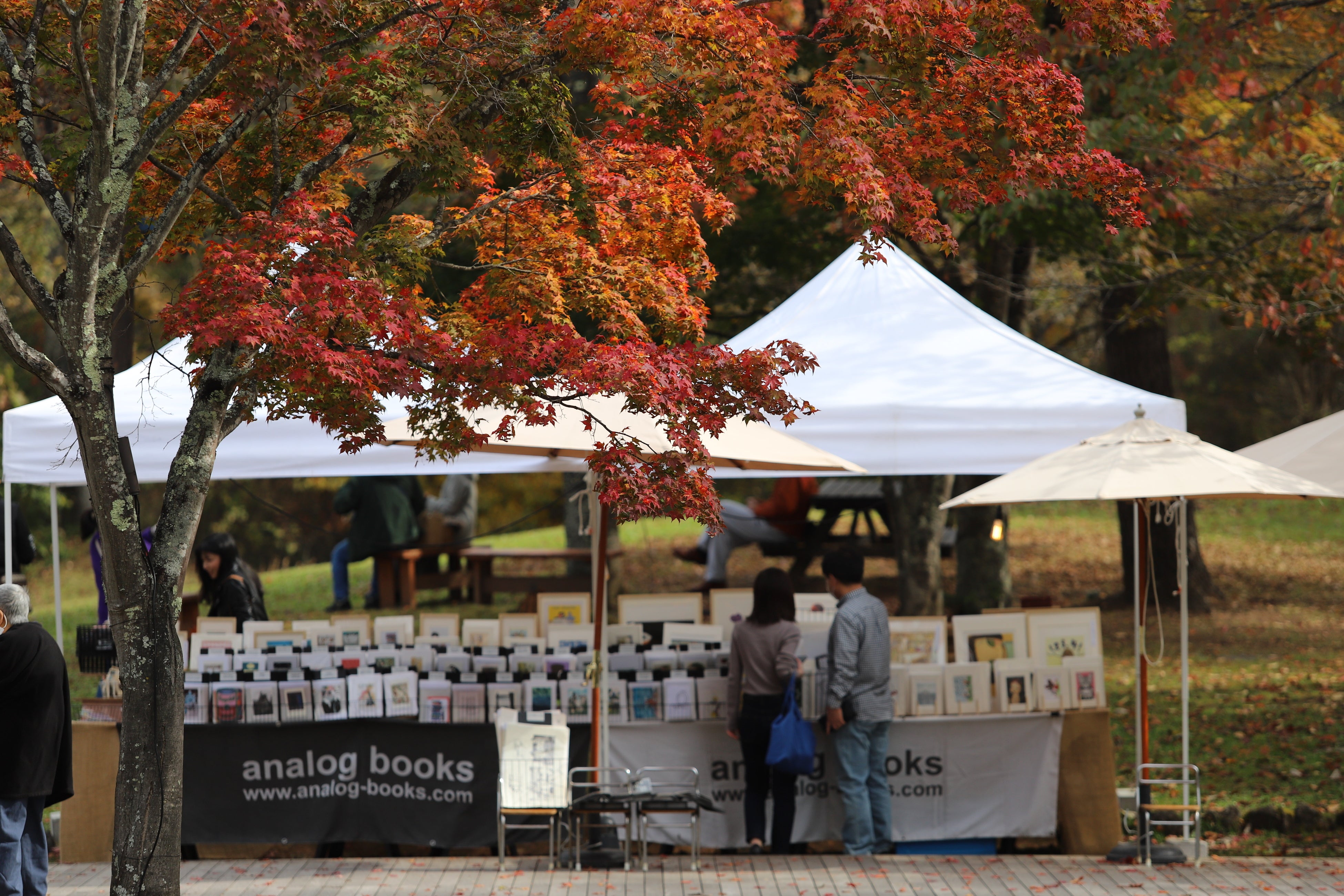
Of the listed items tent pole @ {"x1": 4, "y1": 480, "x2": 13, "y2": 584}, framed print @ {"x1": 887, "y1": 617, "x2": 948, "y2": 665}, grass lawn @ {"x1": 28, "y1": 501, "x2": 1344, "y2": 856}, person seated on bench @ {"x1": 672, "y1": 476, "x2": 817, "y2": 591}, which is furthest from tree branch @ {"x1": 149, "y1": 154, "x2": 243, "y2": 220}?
person seated on bench @ {"x1": 672, "y1": 476, "x2": 817, "y2": 591}

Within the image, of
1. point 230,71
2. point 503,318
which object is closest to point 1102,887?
point 503,318

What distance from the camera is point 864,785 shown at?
6.98 meters

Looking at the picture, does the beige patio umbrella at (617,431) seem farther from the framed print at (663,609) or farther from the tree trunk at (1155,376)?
the tree trunk at (1155,376)

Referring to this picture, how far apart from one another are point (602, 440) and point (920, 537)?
632 cm

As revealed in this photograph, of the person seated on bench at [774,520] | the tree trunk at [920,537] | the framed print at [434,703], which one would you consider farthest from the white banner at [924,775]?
the person seated on bench at [774,520]

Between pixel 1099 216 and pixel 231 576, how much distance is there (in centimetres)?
923

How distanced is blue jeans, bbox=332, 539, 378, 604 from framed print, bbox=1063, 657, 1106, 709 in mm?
9368

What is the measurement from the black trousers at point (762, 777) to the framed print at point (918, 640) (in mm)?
1038

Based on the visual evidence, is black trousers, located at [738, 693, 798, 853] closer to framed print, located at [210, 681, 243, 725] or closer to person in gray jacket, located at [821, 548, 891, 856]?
person in gray jacket, located at [821, 548, 891, 856]

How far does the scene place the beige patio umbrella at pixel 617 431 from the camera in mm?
6547

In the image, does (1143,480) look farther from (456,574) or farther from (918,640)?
(456,574)

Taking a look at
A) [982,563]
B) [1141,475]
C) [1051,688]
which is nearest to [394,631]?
[1051,688]

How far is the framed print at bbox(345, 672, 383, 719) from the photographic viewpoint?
279 inches

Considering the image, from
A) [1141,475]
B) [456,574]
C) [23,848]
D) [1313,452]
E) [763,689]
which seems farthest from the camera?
[456,574]
